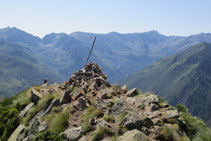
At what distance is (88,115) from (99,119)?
1552mm

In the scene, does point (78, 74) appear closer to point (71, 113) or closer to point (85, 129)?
point (71, 113)

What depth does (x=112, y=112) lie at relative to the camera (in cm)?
1716

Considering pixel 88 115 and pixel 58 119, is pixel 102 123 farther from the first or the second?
pixel 58 119

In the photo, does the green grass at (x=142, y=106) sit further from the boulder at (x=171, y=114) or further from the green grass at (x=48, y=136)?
the green grass at (x=48, y=136)

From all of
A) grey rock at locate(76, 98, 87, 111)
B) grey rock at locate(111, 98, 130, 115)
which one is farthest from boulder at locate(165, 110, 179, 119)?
grey rock at locate(76, 98, 87, 111)

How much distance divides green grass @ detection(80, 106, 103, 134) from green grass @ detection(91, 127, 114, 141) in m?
1.05

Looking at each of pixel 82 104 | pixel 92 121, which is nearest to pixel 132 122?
pixel 92 121

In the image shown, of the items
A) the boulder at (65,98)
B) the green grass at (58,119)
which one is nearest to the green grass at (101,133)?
the green grass at (58,119)

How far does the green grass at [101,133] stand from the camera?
13.8 meters

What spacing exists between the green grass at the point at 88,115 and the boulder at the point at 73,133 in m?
0.46

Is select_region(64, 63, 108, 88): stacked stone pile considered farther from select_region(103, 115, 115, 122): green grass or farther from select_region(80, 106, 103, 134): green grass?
select_region(103, 115, 115, 122): green grass

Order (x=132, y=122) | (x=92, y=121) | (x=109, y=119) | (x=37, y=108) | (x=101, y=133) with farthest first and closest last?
1. (x=37, y=108)
2. (x=109, y=119)
3. (x=92, y=121)
4. (x=132, y=122)
5. (x=101, y=133)

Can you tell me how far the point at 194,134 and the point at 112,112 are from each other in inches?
278

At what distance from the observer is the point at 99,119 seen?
1589 centimetres
